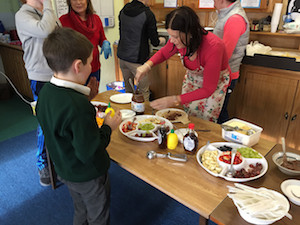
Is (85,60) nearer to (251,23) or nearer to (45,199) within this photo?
(45,199)

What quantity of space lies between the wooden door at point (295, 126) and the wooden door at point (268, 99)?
4cm

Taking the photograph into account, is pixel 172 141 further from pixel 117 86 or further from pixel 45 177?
pixel 117 86

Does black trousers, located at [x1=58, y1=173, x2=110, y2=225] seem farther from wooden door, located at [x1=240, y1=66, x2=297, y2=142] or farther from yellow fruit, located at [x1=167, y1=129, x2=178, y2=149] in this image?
wooden door, located at [x1=240, y1=66, x2=297, y2=142]

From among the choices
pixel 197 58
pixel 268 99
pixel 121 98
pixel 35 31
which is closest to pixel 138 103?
pixel 121 98

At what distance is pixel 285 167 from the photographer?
112cm

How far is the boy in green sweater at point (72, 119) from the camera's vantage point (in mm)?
992

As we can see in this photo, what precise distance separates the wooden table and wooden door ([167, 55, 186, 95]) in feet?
6.10

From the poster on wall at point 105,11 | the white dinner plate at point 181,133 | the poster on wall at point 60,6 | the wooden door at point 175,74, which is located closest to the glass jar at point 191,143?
the white dinner plate at point 181,133

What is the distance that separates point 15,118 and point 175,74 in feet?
7.32

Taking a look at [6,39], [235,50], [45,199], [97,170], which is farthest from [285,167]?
[6,39]

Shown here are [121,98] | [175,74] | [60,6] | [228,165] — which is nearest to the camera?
[228,165]

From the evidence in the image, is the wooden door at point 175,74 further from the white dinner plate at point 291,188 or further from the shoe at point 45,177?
the white dinner plate at point 291,188

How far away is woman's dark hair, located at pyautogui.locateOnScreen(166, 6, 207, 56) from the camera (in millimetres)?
1395

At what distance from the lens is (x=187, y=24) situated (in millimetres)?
1406
